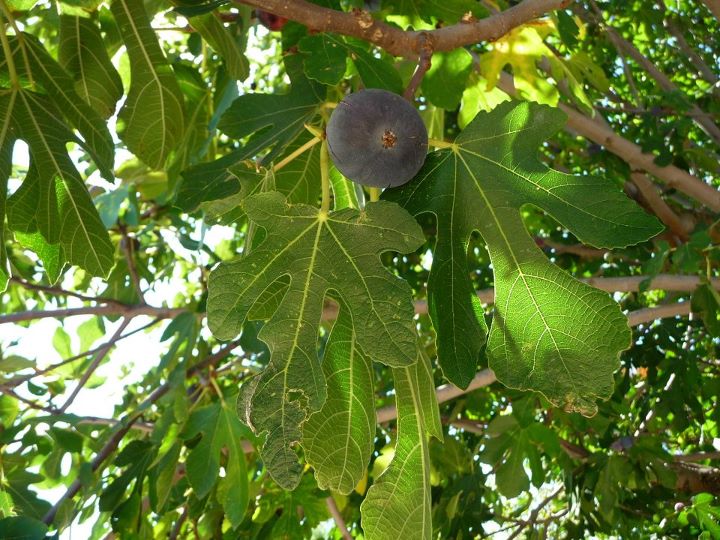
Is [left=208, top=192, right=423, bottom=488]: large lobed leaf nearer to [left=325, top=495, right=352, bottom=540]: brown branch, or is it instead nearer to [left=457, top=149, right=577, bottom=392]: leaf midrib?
[left=457, top=149, right=577, bottom=392]: leaf midrib

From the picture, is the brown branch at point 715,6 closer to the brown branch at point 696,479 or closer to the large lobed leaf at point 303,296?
the large lobed leaf at point 303,296

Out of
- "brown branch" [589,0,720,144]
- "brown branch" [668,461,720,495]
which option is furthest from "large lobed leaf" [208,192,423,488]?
"brown branch" [668,461,720,495]

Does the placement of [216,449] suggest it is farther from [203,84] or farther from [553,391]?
[553,391]

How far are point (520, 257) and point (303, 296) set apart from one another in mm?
366

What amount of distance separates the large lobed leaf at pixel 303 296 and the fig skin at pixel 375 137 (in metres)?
0.08

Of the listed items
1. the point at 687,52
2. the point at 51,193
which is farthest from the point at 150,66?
the point at 687,52

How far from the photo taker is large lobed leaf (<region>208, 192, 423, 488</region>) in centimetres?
118

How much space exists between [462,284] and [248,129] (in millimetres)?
552

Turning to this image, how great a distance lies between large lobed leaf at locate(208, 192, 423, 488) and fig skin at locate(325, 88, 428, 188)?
8 centimetres

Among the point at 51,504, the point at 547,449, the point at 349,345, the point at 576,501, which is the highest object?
the point at 349,345

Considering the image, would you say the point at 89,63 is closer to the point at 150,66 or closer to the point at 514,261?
the point at 150,66

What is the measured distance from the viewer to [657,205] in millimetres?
3443

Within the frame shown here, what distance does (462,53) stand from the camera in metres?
1.83

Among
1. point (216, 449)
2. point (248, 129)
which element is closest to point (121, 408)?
point (216, 449)
